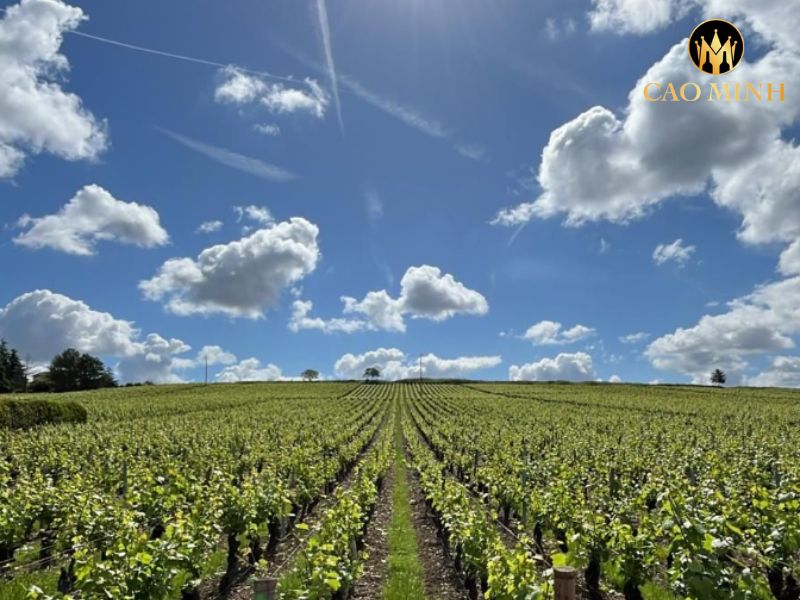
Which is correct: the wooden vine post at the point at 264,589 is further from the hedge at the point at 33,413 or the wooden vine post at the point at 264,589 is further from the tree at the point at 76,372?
the tree at the point at 76,372

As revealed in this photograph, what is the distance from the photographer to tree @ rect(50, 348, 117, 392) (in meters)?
106

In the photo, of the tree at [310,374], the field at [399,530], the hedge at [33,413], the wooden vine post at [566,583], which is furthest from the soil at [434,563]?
the tree at [310,374]

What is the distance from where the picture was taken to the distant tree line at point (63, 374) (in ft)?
331

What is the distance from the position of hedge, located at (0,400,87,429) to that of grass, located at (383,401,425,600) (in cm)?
3021

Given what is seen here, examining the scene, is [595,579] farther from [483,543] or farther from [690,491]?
[690,491]

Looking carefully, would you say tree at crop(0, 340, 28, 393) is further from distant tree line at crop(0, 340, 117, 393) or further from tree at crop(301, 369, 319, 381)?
tree at crop(301, 369, 319, 381)

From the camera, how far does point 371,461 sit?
17.6 meters

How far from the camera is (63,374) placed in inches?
4200

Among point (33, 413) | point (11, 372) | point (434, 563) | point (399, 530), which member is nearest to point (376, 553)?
point (434, 563)

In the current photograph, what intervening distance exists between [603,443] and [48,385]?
117m

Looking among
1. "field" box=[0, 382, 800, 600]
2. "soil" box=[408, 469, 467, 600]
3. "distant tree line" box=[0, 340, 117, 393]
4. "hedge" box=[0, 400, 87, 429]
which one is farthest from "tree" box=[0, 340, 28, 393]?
"soil" box=[408, 469, 467, 600]

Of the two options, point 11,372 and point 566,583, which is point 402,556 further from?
point 11,372

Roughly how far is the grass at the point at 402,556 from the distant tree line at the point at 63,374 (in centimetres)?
11018

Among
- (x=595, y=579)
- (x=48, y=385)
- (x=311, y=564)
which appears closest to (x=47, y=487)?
(x=311, y=564)
